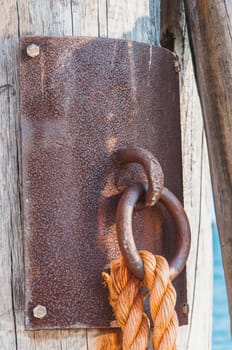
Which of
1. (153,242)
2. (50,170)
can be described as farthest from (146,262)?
(50,170)

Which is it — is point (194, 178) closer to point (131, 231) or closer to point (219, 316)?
point (131, 231)

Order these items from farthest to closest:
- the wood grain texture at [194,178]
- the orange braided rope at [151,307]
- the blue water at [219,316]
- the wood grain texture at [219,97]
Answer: the blue water at [219,316], the wood grain texture at [194,178], the wood grain texture at [219,97], the orange braided rope at [151,307]

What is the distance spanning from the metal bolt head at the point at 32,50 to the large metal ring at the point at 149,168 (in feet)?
0.91

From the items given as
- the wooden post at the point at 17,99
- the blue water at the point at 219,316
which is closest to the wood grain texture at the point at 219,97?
the wooden post at the point at 17,99

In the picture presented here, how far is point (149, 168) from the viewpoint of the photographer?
169cm

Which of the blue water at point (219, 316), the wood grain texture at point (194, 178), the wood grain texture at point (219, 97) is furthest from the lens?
the blue water at point (219, 316)

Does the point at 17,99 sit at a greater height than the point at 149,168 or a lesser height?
greater

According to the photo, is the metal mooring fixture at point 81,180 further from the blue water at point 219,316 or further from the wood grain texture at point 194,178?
the blue water at point 219,316

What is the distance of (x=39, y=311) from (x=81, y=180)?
0.28 metres

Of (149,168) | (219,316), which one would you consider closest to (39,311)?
(149,168)

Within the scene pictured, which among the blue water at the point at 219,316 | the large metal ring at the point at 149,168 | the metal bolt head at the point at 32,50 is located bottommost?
the blue water at the point at 219,316

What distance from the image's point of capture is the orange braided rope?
1639 mm

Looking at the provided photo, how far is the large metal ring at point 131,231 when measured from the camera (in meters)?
1.66

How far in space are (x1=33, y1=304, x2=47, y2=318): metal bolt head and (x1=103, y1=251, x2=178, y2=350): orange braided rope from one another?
A: 0.15m
